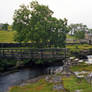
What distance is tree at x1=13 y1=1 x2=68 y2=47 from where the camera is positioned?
43356mm

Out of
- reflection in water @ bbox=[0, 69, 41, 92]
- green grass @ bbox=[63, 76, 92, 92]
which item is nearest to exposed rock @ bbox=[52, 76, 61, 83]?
green grass @ bbox=[63, 76, 92, 92]

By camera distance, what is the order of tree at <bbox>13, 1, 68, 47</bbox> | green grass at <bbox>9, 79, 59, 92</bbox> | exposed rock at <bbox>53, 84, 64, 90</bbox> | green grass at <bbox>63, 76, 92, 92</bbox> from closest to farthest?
green grass at <bbox>63, 76, 92, 92</bbox>
exposed rock at <bbox>53, 84, 64, 90</bbox>
green grass at <bbox>9, 79, 59, 92</bbox>
tree at <bbox>13, 1, 68, 47</bbox>

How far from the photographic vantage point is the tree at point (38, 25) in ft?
142

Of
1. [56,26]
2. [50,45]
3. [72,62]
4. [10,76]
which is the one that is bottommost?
[10,76]

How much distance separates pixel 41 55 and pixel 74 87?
13.3 metres

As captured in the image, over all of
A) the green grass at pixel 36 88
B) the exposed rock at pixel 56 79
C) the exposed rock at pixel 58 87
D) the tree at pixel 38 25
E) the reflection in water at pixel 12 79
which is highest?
the tree at pixel 38 25

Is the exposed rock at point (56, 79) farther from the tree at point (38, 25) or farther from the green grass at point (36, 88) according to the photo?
the tree at point (38, 25)

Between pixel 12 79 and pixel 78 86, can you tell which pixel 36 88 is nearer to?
pixel 78 86

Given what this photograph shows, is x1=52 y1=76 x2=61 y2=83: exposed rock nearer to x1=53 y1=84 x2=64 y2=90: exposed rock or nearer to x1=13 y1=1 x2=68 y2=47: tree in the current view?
x1=53 y1=84 x2=64 y2=90: exposed rock

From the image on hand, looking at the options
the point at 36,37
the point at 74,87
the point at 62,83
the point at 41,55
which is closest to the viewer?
the point at 74,87

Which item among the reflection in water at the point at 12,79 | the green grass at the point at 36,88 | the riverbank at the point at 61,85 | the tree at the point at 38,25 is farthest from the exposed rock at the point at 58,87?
the tree at the point at 38,25

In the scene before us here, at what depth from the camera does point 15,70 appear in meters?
40.0

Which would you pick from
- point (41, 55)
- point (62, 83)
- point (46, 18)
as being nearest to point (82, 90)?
point (62, 83)

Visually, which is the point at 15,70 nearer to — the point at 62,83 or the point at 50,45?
the point at 50,45
